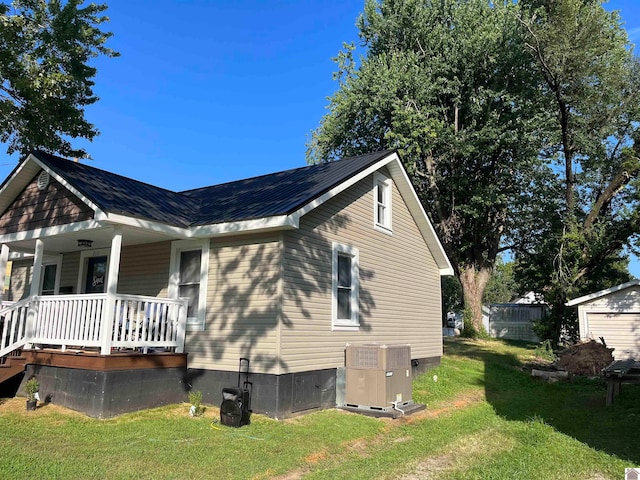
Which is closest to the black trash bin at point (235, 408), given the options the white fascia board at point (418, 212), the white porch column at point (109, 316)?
the white porch column at point (109, 316)

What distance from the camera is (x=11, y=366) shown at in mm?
9906

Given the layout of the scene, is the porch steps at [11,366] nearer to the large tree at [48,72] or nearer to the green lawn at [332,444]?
the green lawn at [332,444]

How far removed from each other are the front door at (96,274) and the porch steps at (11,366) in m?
2.80

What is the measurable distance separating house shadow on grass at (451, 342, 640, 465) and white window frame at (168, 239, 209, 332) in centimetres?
678

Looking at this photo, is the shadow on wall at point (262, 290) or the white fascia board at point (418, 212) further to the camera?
the white fascia board at point (418, 212)

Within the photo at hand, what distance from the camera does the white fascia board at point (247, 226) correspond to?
29.5 ft

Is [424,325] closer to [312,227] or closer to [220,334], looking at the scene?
[312,227]

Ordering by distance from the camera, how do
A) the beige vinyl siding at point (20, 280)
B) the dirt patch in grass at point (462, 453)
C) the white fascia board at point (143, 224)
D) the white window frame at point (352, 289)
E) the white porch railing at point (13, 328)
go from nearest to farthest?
1. the dirt patch in grass at point (462, 453)
2. the white fascia board at point (143, 224)
3. the white porch railing at point (13, 328)
4. the white window frame at point (352, 289)
5. the beige vinyl siding at point (20, 280)

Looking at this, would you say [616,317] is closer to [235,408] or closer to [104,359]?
[235,408]

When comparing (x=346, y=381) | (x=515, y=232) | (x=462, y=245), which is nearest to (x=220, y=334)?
(x=346, y=381)

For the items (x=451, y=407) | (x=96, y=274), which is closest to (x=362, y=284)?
(x=451, y=407)

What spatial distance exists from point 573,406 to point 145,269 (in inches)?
419

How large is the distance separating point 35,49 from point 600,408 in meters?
20.0

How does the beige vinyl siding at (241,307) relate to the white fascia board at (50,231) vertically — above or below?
below
